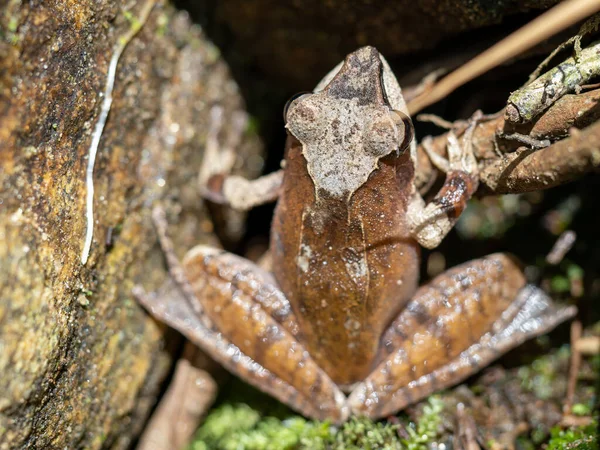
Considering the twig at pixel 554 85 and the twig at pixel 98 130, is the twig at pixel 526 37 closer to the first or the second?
the twig at pixel 554 85

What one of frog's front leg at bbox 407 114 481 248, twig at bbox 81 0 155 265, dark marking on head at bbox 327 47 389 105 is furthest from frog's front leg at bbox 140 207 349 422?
dark marking on head at bbox 327 47 389 105

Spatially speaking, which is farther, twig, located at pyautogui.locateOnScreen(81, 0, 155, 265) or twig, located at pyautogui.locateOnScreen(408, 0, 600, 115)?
twig, located at pyautogui.locateOnScreen(81, 0, 155, 265)

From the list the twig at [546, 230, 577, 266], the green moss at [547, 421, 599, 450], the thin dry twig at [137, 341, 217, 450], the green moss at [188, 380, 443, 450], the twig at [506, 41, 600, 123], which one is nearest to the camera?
the twig at [506, 41, 600, 123]

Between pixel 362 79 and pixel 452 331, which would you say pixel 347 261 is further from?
pixel 362 79

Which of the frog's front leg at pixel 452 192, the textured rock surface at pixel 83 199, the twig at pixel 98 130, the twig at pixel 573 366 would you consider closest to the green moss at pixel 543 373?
the twig at pixel 573 366

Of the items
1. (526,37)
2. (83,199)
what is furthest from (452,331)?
(83,199)

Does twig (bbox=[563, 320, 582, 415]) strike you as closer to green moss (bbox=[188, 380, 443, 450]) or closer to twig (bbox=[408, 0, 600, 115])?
green moss (bbox=[188, 380, 443, 450])

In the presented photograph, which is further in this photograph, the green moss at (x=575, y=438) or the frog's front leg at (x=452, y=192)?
the frog's front leg at (x=452, y=192)

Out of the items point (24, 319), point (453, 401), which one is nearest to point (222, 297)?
point (24, 319)
